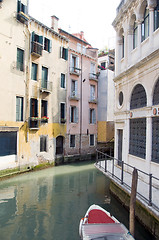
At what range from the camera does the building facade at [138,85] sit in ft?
30.3

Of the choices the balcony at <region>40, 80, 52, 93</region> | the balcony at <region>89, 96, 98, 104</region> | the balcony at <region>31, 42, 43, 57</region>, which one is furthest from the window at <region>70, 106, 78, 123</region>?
the balcony at <region>31, 42, 43, 57</region>

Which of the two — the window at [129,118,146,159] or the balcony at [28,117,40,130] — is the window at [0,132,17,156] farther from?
the window at [129,118,146,159]

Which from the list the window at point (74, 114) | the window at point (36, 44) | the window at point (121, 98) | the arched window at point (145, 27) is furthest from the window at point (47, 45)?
the arched window at point (145, 27)

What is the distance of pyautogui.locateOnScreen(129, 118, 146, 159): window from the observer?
10.2 meters

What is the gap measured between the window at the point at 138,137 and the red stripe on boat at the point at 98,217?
380 centimetres

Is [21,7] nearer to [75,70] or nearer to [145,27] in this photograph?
[75,70]

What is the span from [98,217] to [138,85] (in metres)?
6.67

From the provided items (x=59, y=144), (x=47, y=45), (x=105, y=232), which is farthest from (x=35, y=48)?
(x=105, y=232)

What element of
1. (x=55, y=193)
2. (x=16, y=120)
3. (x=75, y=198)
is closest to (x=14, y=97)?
(x=16, y=120)

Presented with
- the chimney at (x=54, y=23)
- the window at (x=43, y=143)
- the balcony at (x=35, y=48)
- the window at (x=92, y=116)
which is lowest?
the window at (x=43, y=143)

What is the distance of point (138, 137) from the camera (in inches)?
419

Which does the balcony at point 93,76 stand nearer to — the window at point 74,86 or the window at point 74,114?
the window at point 74,86

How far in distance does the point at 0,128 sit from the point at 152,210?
10.8m

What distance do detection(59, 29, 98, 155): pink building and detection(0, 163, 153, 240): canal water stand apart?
644cm
